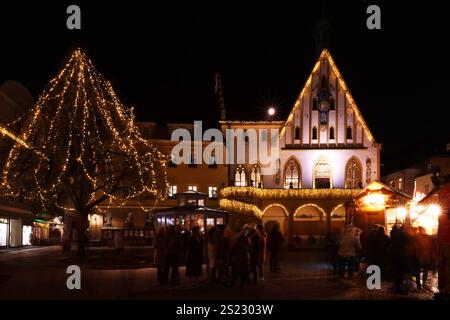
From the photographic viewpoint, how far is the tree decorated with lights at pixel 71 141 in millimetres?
31219

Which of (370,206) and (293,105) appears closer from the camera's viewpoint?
(370,206)

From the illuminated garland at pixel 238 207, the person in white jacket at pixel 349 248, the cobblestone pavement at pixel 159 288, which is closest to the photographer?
the cobblestone pavement at pixel 159 288

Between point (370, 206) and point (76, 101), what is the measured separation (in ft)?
47.4

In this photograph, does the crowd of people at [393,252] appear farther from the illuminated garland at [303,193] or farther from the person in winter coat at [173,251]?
the illuminated garland at [303,193]

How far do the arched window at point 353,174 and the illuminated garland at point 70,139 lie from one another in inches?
984

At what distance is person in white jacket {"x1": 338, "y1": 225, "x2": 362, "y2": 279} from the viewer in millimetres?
23359

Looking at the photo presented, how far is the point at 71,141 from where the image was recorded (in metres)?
31.2

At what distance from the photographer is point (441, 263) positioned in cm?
1722

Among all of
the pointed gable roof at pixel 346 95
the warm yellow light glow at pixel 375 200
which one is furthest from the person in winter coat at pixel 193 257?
the pointed gable roof at pixel 346 95

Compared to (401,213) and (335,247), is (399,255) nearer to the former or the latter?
(335,247)

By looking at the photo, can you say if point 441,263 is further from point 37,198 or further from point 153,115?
point 153,115
